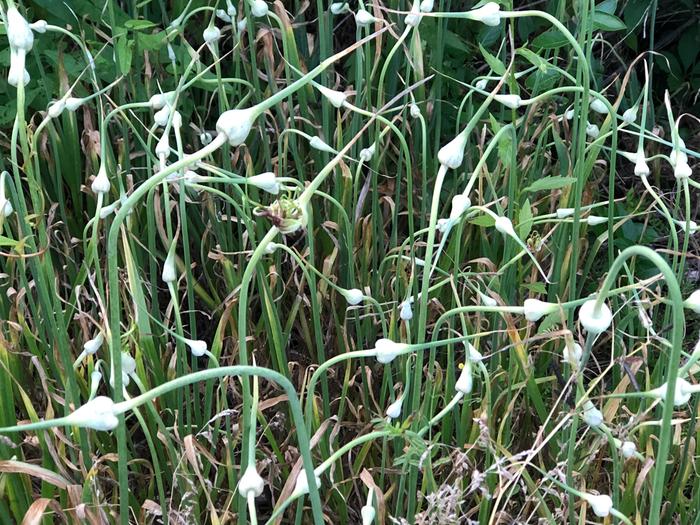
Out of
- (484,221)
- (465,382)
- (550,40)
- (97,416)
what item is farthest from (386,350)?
(550,40)

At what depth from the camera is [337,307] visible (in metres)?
1.25

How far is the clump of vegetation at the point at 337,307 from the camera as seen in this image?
0.72 m

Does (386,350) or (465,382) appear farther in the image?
(465,382)

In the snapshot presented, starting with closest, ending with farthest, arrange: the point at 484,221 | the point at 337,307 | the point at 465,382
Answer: the point at 465,382
the point at 484,221
the point at 337,307

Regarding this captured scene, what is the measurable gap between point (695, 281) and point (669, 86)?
0.64m

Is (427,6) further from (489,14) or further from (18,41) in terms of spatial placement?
(18,41)

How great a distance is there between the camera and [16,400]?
1.11 meters

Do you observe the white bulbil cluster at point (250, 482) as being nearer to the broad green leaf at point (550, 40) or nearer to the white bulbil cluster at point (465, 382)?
the white bulbil cluster at point (465, 382)

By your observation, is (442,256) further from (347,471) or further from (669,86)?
(669,86)

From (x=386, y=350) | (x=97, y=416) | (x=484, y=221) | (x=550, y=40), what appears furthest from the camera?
(x=550, y=40)

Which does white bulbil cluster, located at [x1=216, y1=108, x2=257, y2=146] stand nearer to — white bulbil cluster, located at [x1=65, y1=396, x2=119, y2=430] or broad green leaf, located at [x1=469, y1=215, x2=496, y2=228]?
white bulbil cluster, located at [x1=65, y1=396, x2=119, y2=430]

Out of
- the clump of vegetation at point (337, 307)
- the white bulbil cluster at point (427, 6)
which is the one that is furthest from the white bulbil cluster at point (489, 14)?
the white bulbil cluster at point (427, 6)

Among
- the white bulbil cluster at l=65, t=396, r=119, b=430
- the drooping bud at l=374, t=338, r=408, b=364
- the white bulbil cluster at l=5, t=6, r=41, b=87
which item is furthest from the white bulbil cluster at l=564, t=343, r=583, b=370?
the white bulbil cluster at l=5, t=6, r=41, b=87

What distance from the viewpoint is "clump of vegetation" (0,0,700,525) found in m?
0.72
